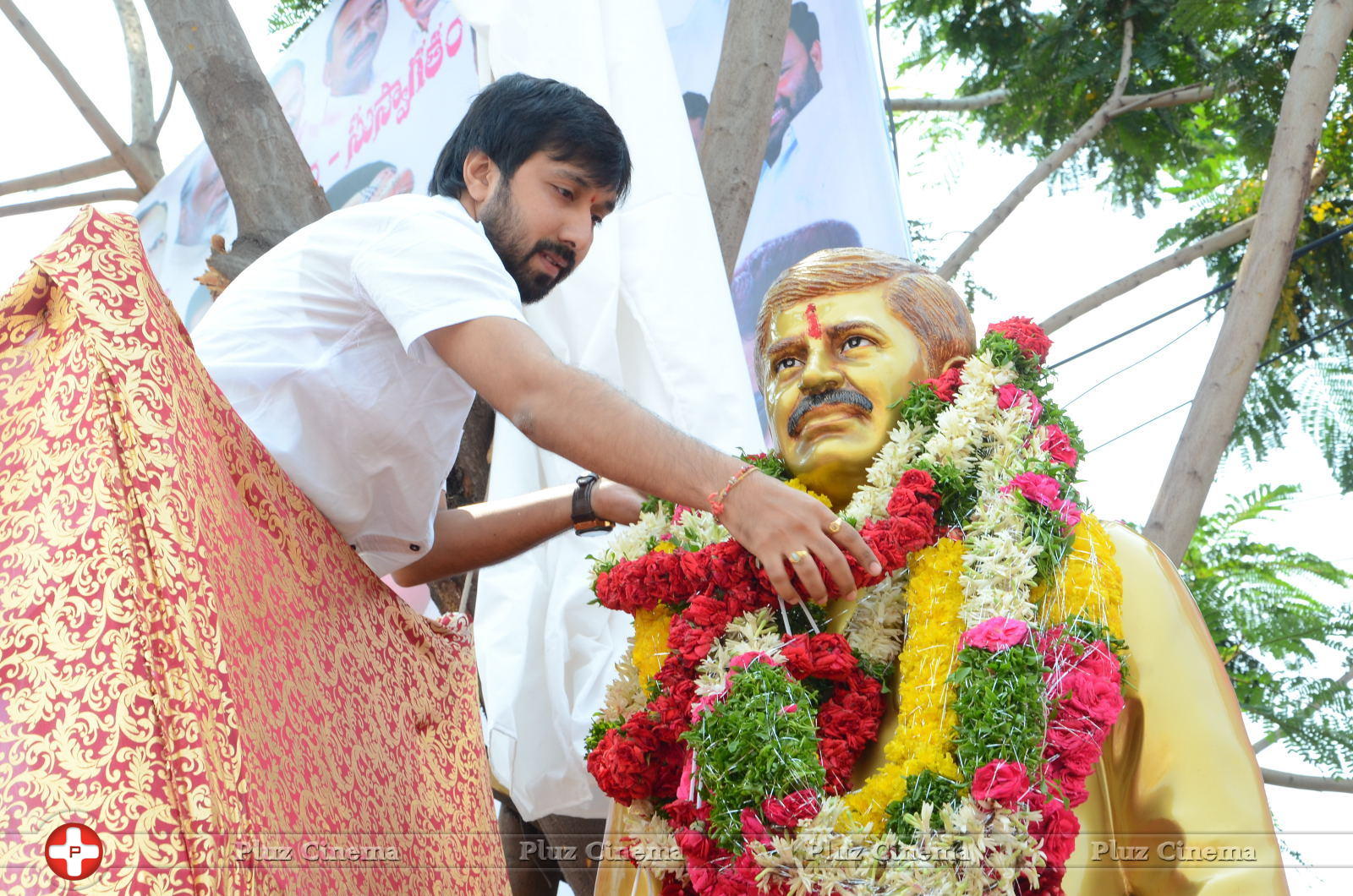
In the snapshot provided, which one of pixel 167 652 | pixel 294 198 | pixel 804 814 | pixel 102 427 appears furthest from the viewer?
pixel 294 198

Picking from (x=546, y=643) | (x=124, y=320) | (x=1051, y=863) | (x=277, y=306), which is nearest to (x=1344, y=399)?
(x=546, y=643)

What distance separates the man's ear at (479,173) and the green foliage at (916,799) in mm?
1560

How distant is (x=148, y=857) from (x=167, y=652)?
0.28 metres

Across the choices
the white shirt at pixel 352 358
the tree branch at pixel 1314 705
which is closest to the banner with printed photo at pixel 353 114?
the white shirt at pixel 352 358

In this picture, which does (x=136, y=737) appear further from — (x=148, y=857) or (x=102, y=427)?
(x=102, y=427)

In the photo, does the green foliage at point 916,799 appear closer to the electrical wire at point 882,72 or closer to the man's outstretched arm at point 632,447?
the man's outstretched arm at point 632,447

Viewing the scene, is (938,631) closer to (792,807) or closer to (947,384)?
(792,807)

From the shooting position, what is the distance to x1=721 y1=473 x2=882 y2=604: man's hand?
2084mm

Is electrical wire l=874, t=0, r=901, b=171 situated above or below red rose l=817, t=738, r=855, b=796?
above

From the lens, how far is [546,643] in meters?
3.55

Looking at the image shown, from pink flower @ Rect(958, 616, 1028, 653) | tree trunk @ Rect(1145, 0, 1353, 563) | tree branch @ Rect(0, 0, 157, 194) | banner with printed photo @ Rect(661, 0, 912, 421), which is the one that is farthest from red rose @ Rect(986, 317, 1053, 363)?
tree branch @ Rect(0, 0, 157, 194)

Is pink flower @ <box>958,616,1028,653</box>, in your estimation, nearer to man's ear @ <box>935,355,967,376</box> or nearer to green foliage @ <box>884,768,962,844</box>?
green foliage @ <box>884,768,962,844</box>

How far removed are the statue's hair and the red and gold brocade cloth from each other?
109 cm

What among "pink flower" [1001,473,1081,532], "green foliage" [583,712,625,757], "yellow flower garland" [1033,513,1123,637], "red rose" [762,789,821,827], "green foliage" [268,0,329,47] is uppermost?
"green foliage" [268,0,329,47]
